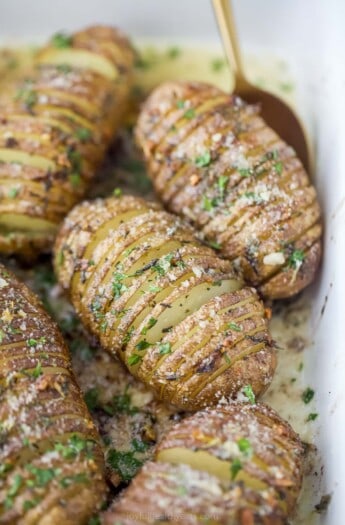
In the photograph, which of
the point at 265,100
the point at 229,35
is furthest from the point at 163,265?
the point at 229,35

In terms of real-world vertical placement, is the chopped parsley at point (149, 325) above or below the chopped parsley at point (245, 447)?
above

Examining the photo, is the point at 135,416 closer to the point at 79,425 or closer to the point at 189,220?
the point at 79,425

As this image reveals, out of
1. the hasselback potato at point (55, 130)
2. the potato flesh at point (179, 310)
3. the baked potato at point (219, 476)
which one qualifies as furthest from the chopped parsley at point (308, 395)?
the hasselback potato at point (55, 130)

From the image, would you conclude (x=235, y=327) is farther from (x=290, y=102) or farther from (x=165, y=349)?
(x=290, y=102)

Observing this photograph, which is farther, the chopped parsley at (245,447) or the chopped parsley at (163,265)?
the chopped parsley at (163,265)

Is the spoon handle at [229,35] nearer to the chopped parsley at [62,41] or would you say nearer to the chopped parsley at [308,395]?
the chopped parsley at [62,41]

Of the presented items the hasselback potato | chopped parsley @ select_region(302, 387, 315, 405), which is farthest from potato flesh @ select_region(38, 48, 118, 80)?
chopped parsley @ select_region(302, 387, 315, 405)

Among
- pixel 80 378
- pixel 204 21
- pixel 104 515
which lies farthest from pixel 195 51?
pixel 104 515
